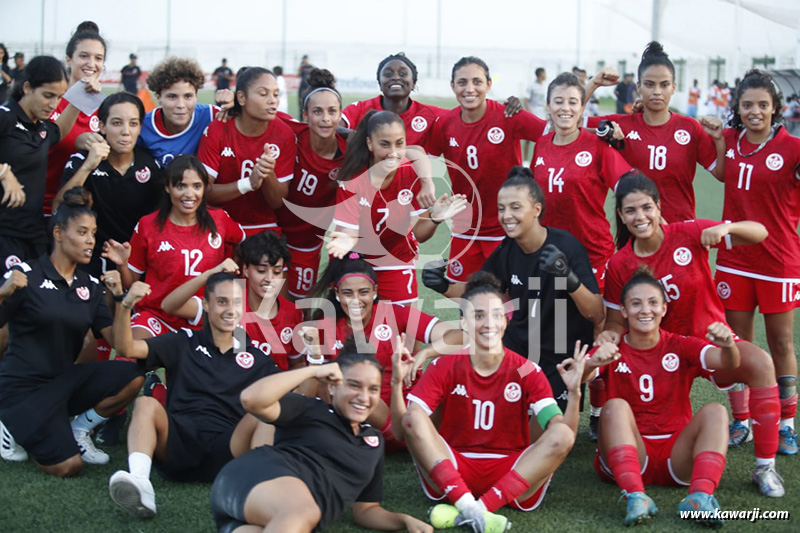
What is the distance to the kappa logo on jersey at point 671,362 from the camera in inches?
171

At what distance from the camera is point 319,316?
504 centimetres

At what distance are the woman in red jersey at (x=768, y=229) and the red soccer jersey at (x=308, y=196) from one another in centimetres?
257

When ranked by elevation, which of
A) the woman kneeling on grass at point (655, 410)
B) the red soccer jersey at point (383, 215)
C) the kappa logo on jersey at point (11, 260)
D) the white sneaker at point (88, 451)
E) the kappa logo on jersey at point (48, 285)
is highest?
the red soccer jersey at point (383, 215)

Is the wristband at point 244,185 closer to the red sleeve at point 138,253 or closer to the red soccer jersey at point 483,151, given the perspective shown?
the red sleeve at point 138,253

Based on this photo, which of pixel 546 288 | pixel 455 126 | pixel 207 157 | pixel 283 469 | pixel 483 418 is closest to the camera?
pixel 283 469

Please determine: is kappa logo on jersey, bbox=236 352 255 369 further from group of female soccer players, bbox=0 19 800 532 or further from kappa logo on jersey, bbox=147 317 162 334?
kappa logo on jersey, bbox=147 317 162 334

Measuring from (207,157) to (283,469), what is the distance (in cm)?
277

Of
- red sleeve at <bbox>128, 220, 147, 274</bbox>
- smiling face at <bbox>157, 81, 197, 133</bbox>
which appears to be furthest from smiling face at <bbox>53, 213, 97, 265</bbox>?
smiling face at <bbox>157, 81, 197, 133</bbox>

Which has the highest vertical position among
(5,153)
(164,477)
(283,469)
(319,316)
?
(5,153)

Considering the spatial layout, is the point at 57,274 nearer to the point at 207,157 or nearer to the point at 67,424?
the point at 67,424

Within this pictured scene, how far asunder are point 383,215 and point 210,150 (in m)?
1.21

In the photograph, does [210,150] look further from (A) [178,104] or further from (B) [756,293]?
(B) [756,293]

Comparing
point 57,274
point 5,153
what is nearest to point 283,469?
point 57,274

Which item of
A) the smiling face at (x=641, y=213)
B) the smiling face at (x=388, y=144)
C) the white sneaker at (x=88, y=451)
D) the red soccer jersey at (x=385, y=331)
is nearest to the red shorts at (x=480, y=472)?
the red soccer jersey at (x=385, y=331)
